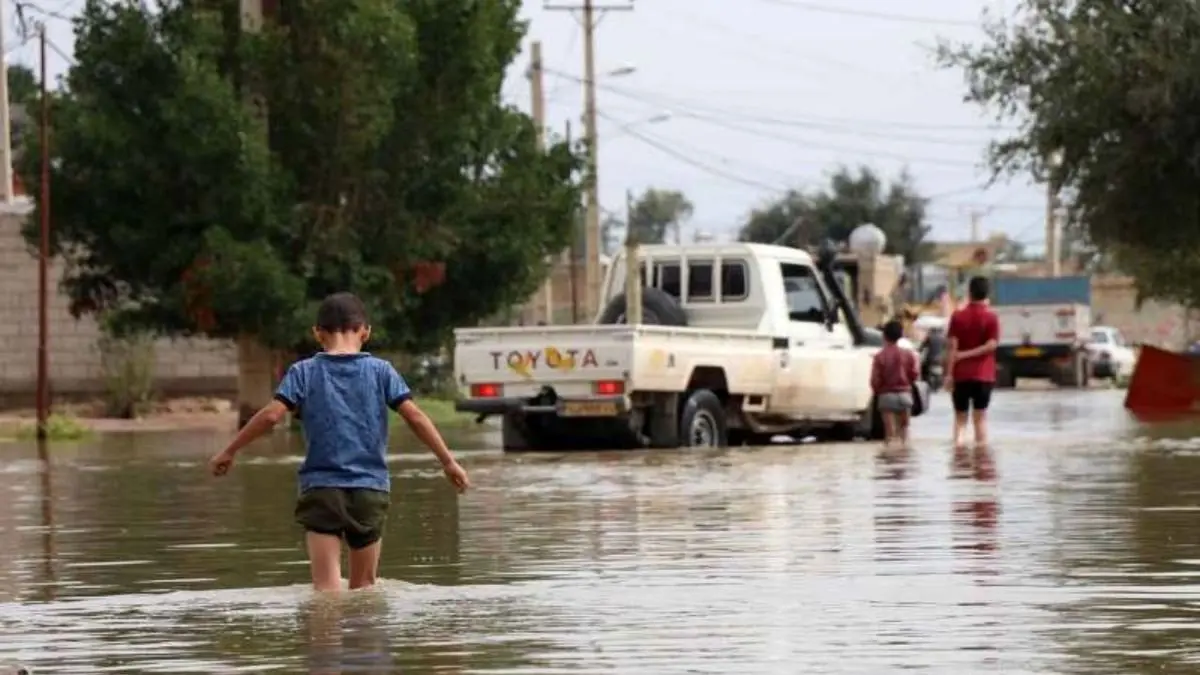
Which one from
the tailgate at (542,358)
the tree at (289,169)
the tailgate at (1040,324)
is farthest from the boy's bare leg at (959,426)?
the tailgate at (1040,324)

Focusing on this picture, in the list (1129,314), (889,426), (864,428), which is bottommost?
(864,428)

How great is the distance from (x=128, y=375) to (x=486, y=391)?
889 inches

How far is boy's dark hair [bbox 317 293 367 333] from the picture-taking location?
41.5ft

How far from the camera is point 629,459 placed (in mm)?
27719

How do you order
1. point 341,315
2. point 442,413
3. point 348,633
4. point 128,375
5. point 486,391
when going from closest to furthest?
1. point 348,633
2. point 341,315
3. point 486,391
4. point 442,413
5. point 128,375

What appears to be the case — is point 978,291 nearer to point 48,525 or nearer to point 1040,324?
point 48,525

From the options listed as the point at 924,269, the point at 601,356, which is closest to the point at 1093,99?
the point at 601,356

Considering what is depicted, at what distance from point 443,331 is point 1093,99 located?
11.5m

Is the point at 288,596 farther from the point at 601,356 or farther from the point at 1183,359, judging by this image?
the point at 1183,359

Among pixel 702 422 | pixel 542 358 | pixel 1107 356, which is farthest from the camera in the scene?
pixel 1107 356

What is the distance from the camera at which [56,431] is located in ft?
139

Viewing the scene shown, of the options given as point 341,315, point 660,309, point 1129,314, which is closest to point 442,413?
point 660,309

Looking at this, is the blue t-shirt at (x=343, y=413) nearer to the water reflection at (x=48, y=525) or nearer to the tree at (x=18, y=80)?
the water reflection at (x=48, y=525)

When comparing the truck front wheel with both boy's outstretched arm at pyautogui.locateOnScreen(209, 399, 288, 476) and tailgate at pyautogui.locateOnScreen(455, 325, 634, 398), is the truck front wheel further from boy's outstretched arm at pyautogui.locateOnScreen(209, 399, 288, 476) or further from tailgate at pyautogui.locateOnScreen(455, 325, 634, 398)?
boy's outstretched arm at pyautogui.locateOnScreen(209, 399, 288, 476)
